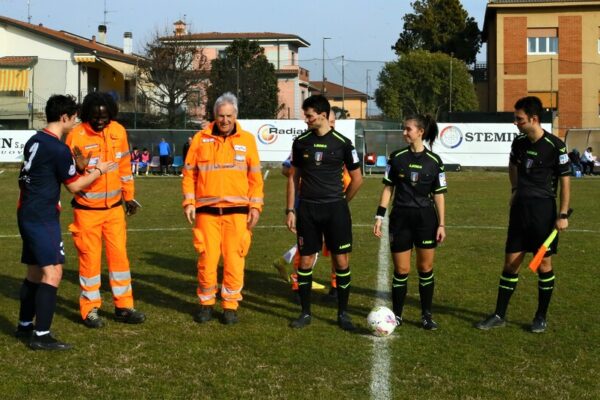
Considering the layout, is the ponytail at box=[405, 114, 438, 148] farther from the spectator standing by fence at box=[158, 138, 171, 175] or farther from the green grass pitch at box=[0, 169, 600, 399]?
the spectator standing by fence at box=[158, 138, 171, 175]

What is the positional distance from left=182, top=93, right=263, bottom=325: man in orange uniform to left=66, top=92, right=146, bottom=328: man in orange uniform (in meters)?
0.63

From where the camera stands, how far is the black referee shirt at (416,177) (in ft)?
21.1

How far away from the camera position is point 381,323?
618cm

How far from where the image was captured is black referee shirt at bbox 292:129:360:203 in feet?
21.5

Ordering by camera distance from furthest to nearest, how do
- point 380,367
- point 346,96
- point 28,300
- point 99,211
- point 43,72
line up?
point 346,96 < point 43,72 < point 99,211 < point 28,300 < point 380,367

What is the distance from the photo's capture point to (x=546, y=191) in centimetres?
643

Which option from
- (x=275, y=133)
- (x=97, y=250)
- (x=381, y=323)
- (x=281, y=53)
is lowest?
(x=381, y=323)

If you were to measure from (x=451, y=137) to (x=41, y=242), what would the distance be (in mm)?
28918

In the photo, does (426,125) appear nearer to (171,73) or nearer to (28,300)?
(28,300)

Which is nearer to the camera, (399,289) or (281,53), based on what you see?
(399,289)

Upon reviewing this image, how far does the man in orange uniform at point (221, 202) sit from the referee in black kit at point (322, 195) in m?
0.50

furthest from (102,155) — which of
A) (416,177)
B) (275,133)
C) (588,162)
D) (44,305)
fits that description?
(588,162)

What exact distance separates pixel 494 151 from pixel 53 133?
29121 mm

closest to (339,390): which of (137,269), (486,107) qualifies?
(137,269)
